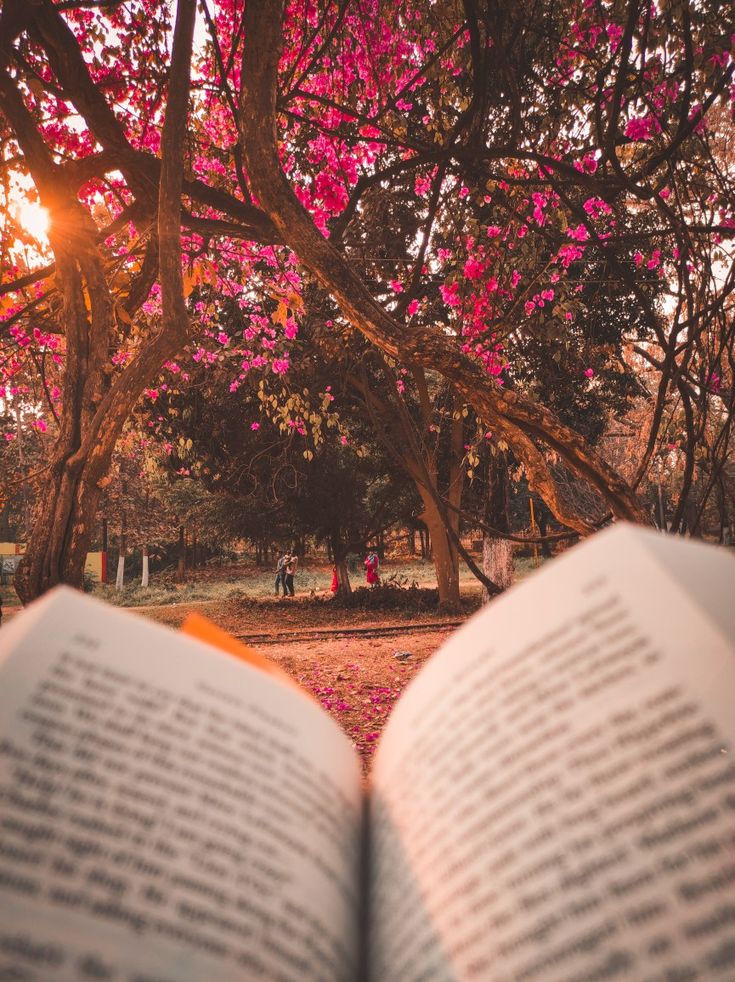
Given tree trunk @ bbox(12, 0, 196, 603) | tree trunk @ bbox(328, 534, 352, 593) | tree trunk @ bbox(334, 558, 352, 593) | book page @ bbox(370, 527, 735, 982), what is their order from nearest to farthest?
book page @ bbox(370, 527, 735, 982)
tree trunk @ bbox(12, 0, 196, 603)
tree trunk @ bbox(328, 534, 352, 593)
tree trunk @ bbox(334, 558, 352, 593)

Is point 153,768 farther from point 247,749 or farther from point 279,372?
point 279,372

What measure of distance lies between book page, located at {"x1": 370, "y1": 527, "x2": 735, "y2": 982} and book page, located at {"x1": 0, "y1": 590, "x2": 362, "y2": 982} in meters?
0.08

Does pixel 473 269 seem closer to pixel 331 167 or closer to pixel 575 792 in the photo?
pixel 331 167

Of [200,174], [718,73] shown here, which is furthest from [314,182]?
[718,73]

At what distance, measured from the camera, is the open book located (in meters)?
Answer: 0.34

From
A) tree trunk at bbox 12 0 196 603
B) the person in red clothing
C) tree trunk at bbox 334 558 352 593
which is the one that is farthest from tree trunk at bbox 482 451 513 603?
tree trunk at bbox 12 0 196 603

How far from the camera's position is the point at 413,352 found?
4.48ft

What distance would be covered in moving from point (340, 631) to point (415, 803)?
22.0 ft

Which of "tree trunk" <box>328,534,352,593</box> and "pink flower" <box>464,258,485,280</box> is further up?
"pink flower" <box>464,258,485,280</box>

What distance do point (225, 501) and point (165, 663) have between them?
952 cm

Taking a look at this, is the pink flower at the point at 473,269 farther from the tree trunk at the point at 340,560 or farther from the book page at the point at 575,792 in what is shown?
the tree trunk at the point at 340,560

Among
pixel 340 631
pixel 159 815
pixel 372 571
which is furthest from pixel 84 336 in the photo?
pixel 372 571

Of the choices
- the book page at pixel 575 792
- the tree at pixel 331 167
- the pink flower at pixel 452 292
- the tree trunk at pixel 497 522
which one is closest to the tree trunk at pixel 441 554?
the tree trunk at pixel 497 522

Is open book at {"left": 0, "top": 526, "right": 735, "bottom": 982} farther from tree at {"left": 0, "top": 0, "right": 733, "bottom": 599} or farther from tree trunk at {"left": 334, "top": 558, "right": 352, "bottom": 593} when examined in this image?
tree trunk at {"left": 334, "top": 558, "right": 352, "bottom": 593}
